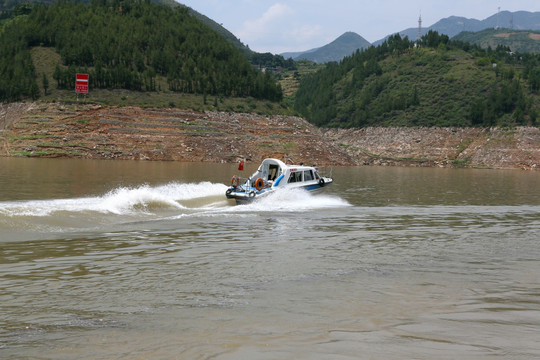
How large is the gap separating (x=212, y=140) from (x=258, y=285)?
86951mm

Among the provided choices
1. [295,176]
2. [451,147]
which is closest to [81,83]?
[295,176]

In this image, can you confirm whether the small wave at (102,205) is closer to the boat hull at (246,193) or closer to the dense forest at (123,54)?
the boat hull at (246,193)

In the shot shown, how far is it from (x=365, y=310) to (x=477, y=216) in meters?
19.3

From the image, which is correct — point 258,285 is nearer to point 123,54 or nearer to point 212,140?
point 212,140

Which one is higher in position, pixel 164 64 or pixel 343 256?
pixel 164 64

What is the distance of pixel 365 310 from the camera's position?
10789 mm

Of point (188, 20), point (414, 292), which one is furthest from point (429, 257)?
point (188, 20)

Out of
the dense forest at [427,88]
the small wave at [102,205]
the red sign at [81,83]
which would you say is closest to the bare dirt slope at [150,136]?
the red sign at [81,83]

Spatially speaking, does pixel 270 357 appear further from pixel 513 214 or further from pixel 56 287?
pixel 513 214

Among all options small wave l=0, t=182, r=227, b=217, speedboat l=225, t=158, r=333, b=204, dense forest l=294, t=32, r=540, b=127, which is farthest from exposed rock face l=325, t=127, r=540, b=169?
small wave l=0, t=182, r=227, b=217

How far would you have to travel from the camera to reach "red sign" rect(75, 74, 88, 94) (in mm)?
98875

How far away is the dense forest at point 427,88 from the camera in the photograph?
12750cm

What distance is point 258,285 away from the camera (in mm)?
12672

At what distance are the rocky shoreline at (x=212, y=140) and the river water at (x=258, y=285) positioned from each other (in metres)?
66.5
